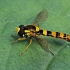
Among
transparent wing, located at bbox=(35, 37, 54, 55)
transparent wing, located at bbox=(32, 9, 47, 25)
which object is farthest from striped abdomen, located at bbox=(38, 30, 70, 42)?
transparent wing, located at bbox=(32, 9, 47, 25)

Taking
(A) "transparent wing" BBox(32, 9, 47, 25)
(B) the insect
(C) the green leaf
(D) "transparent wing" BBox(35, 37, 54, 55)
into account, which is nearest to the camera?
(C) the green leaf

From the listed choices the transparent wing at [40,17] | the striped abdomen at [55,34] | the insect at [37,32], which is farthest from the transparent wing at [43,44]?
the transparent wing at [40,17]

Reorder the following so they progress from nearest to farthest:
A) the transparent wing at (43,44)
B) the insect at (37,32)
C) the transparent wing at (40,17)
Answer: the transparent wing at (43,44)
the insect at (37,32)
the transparent wing at (40,17)

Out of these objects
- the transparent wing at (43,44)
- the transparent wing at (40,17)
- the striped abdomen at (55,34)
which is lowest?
the transparent wing at (43,44)

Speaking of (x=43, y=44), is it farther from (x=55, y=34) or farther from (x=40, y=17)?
(x=40, y=17)

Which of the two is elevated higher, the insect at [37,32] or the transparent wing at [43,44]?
the insect at [37,32]

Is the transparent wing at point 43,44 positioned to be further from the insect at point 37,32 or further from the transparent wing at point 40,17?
the transparent wing at point 40,17

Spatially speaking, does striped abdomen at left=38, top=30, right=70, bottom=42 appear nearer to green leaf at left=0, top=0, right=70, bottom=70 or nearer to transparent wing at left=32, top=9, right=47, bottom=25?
green leaf at left=0, top=0, right=70, bottom=70

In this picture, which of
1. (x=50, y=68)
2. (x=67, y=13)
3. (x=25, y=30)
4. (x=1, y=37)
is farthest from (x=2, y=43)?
(x=67, y=13)

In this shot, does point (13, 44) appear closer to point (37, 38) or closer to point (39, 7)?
point (37, 38)
